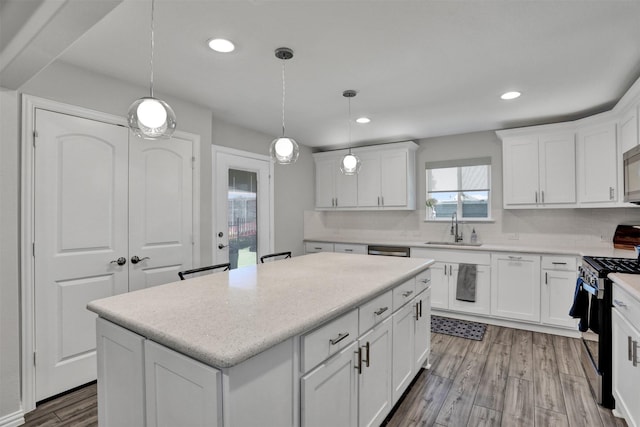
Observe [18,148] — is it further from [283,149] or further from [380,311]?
[380,311]

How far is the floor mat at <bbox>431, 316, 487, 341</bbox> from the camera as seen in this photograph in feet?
11.5

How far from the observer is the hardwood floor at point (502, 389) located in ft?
6.88

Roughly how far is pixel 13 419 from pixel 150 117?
2.15 meters

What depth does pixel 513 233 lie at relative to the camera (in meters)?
4.24

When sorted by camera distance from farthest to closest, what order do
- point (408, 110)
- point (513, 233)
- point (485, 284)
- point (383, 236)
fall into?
1. point (383, 236)
2. point (513, 233)
3. point (485, 284)
4. point (408, 110)

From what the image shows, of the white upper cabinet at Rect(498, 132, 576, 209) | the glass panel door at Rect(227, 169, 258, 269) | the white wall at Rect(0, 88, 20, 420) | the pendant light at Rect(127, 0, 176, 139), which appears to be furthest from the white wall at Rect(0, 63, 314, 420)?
the white upper cabinet at Rect(498, 132, 576, 209)

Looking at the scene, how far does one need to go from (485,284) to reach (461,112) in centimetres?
200

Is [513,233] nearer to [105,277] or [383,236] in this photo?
[383,236]

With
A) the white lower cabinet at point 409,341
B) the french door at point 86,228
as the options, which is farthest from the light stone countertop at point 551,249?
the french door at point 86,228

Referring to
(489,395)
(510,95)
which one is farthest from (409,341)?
(510,95)

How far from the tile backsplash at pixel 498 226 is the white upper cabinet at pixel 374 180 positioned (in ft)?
1.22

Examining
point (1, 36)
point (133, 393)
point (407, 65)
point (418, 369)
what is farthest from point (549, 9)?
point (1, 36)

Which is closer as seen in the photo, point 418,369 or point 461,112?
point 418,369

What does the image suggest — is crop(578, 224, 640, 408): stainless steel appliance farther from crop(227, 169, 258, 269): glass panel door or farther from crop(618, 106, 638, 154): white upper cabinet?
crop(227, 169, 258, 269): glass panel door
